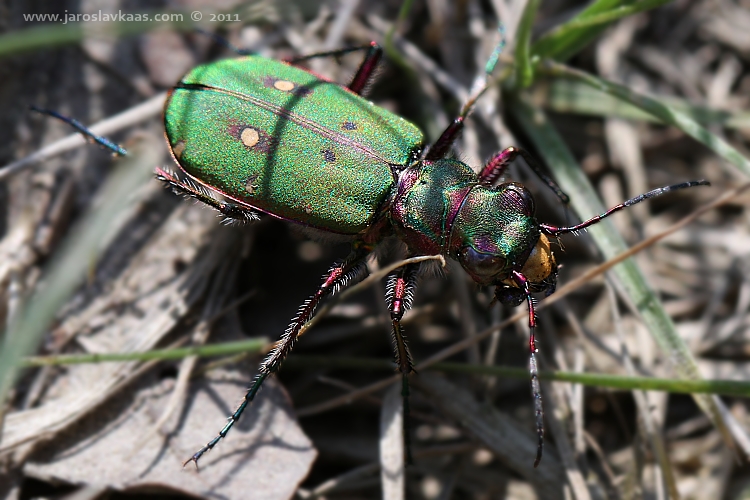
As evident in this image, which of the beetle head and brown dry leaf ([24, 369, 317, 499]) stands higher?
the beetle head

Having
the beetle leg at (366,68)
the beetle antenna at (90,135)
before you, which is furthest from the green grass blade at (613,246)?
the beetle antenna at (90,135)

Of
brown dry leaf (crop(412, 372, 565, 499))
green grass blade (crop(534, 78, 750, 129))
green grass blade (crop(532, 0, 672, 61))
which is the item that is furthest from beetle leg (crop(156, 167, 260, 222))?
green grass blade (crop(534, 78, 750, 129))

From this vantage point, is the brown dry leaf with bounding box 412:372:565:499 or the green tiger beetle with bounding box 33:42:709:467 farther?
the brown dry leaf with bounding box 412:372:565:499

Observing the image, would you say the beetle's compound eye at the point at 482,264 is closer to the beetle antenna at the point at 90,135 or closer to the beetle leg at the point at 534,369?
the beetle leg at the point at 534,369

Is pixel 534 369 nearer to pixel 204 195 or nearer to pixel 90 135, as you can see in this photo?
pixel 204 195

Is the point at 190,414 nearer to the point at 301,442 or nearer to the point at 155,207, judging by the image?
the point at 301,442

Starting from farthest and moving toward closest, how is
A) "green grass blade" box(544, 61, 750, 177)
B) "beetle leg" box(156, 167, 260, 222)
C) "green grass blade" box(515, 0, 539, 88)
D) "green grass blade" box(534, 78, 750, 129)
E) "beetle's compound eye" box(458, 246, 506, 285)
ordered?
"green grass blade" box(534, 78, 750, 129), "green grass blade" box(515, 0, 539, 88), "green grass blade" box(544, 61, 750, 177), "beetle leg" box(156, 167, 260, 222), "beetle's compound eye" box(458, 246, 506, 285)

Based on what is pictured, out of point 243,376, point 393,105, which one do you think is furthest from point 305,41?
point 243,376

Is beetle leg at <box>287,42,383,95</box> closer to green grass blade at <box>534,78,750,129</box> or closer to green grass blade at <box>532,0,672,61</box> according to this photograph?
green grass blade at <box>532,0,672,61</box>
